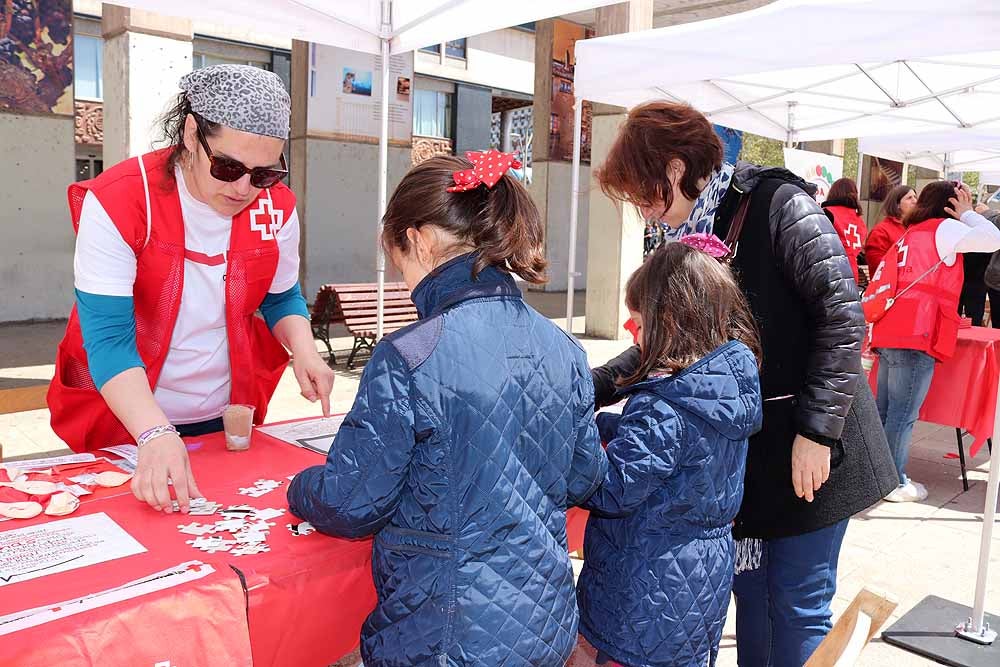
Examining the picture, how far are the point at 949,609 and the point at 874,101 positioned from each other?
4328mm

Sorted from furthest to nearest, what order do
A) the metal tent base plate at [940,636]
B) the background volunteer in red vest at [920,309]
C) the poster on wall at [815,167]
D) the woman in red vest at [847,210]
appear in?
the poster on wall at [815,167] → the woman in red vest at [847,210] → the background volunteer in red vest at [920,309] → the metal tent base plate at [940,636]

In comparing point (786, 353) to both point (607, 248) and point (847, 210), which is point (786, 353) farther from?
point (607, 248)

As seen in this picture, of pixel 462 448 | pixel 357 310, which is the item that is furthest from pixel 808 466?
pixel 357 310

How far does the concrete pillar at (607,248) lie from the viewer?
887 cm

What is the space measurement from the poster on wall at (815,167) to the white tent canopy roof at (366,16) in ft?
13.9

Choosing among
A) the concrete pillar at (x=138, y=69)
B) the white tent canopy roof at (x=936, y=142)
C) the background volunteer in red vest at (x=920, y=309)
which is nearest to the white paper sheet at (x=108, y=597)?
the background volunteer in red vest at (x=920, y=309)

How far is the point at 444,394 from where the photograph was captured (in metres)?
1.16

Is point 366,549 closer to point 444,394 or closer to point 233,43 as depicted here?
point 444,394

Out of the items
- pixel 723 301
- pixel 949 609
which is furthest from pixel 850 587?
pixel 723 301

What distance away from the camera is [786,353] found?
74.4 inches

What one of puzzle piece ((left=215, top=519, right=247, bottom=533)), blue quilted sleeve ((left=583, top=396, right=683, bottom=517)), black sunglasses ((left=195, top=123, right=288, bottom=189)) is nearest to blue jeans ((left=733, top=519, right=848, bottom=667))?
blue quilted sleeve ((left=583, top=396, right=683, bottom=517))

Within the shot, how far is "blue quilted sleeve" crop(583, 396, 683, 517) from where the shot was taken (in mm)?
1549

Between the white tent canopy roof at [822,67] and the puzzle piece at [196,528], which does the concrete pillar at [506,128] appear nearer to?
the white tent canopy roof at [822,67]

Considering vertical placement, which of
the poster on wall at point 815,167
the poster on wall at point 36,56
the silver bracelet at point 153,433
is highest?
the poster on wall at point 36,56
